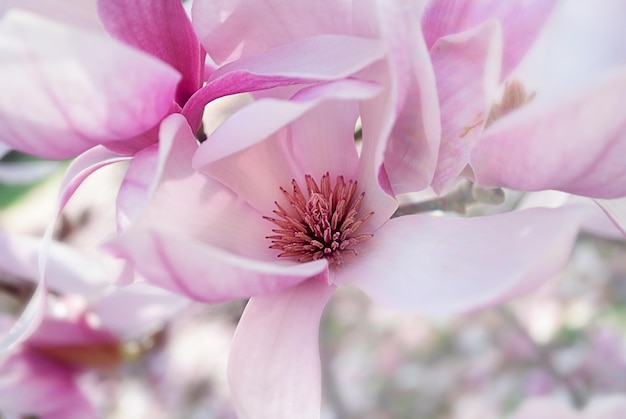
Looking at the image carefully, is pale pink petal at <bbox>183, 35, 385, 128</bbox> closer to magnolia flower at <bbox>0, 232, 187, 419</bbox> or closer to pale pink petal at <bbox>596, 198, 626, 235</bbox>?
pale pink petal at <bbox>596, 198, 626, 235</bbox>

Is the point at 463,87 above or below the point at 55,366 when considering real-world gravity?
above

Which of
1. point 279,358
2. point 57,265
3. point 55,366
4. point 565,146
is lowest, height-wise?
point 55,366

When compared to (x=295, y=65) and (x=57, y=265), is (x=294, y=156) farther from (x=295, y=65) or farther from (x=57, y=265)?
(x=57, y=265)

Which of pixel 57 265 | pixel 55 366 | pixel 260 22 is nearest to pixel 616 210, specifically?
pixel 260 22

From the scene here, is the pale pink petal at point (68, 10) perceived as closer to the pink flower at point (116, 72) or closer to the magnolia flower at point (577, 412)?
the pink flower at point (116, 72)

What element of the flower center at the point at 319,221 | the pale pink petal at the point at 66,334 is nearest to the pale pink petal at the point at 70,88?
the flower center at the point at 319,221

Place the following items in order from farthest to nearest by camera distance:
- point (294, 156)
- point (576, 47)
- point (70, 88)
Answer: point (576, 47), point (294, 156), point (70, 88)

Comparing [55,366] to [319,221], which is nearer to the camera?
[319,221]

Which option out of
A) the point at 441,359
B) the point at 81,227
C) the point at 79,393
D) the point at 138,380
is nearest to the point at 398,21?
the point at 79,393
